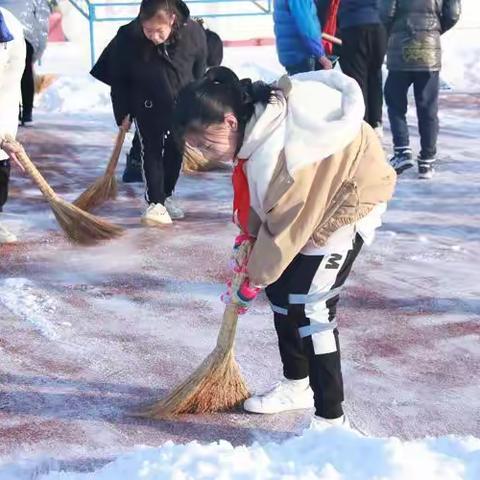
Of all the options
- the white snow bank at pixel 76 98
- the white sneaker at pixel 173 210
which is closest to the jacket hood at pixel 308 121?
the white sneaker at pixel 173 210

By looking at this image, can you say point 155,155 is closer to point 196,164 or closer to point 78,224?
point 78,224

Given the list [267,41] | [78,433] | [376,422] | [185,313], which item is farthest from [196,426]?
[267,41]

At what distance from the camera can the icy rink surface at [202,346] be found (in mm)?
2762

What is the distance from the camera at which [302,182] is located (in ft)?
9.62

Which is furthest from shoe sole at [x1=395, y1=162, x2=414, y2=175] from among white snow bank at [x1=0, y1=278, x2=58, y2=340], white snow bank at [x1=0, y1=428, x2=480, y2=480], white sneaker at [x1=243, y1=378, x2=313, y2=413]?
white snow bank at [x1=0, y1=428, x2=480, y2=480]

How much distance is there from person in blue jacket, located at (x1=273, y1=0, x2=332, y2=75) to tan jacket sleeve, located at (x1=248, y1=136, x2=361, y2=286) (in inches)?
176

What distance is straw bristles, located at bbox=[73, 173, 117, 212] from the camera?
652cm

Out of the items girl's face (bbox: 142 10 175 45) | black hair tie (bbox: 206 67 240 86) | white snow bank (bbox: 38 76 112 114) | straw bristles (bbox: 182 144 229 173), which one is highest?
black hair tie (bbox: 206 67 240 86)

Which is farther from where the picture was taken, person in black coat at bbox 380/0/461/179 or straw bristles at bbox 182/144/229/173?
straw bristles at bbox 182/144/229/173

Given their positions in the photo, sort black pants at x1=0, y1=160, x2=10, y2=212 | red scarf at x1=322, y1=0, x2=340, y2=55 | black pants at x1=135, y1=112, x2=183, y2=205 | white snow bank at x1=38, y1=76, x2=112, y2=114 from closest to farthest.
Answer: black pants at x1=0, y1=160, x2=10, y2=212 < black pants at x1=135, y1=112, x2=183, y2=205 < red scarf at x1=322, y1=0, x2=340, y2=55 < white snow bank at x1=38, y1=76, x2=112, y2=114

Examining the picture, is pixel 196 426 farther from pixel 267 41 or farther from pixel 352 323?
pixel 267 41

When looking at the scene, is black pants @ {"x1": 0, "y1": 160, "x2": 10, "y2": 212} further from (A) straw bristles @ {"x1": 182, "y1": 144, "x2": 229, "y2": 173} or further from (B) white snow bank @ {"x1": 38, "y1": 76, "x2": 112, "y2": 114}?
(B) white snow bank @ {"x1": 38, "y1": 76, "x2": 112, "y2": 114}

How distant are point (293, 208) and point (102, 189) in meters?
3.88

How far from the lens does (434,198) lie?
22.2 ft
